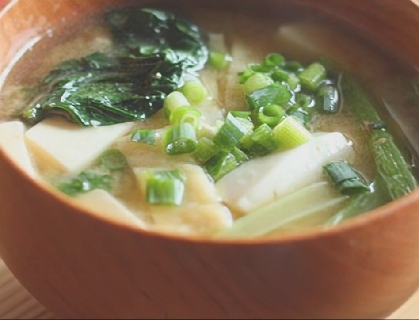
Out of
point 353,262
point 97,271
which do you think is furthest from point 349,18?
point 97,271

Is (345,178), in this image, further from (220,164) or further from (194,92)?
(194,92)

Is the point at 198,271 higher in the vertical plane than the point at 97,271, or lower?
higher

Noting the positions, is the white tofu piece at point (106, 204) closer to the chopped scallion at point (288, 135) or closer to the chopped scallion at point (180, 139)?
the chopped scallion at point (180, 139)

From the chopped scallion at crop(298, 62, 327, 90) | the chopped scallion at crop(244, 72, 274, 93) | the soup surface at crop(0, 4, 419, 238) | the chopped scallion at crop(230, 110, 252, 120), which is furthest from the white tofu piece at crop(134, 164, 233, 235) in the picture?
the chopped scallion at crop(298, 62, 327, 90)

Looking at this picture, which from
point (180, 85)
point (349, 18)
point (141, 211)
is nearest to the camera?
point (141, 211)

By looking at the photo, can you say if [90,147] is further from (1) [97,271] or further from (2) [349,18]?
(2) [349,18]

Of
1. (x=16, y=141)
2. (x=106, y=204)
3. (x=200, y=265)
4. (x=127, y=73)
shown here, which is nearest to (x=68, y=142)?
(x=16, y=141)
